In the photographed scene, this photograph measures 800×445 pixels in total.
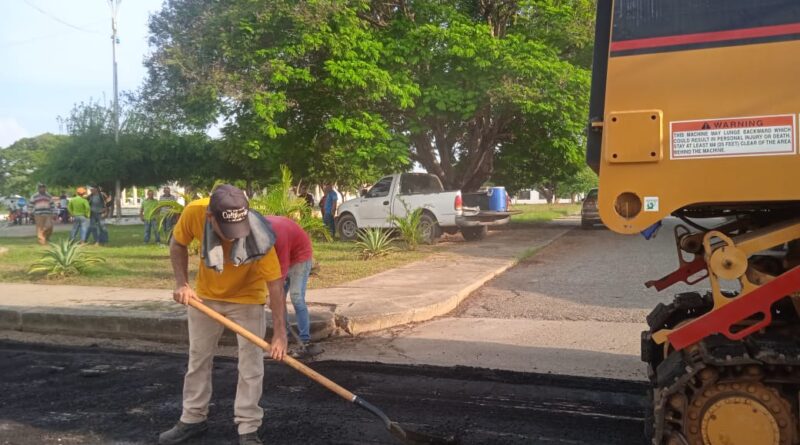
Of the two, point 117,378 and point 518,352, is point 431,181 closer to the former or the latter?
point 518,352

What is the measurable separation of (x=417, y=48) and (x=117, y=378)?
12745mm

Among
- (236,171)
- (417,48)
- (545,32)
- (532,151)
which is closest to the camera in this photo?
(417,48)

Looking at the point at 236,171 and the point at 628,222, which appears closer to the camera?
the point at 628,222

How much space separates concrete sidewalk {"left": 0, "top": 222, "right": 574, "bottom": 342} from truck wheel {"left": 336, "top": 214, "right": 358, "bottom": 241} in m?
6.71

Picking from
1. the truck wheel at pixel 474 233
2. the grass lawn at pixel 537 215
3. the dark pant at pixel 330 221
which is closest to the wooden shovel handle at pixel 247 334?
the truck wheel at pixel 474 233

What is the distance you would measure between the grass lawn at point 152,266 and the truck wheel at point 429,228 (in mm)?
1114

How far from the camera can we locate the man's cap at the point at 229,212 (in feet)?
11.7

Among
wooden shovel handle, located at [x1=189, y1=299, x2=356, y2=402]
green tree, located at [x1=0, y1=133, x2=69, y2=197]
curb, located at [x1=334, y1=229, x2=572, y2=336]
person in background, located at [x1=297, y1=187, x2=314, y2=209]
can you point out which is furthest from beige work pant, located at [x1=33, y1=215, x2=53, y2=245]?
green tree, located at [x1=0, y1=133, x2=69, y2=197]

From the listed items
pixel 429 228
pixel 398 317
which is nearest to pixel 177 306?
pixel 398 317

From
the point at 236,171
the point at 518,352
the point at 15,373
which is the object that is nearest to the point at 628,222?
the point at 518,352

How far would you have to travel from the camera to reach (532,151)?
69.1ft

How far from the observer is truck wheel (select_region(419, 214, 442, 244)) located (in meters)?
16.1

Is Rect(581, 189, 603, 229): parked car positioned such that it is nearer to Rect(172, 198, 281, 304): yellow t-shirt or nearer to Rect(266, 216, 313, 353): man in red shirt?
Rect(266, 216, 313, 353): man in red shirt

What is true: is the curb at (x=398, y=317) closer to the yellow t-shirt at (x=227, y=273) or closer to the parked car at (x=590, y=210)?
the yellow t-shirt at (x=227, y=273)
